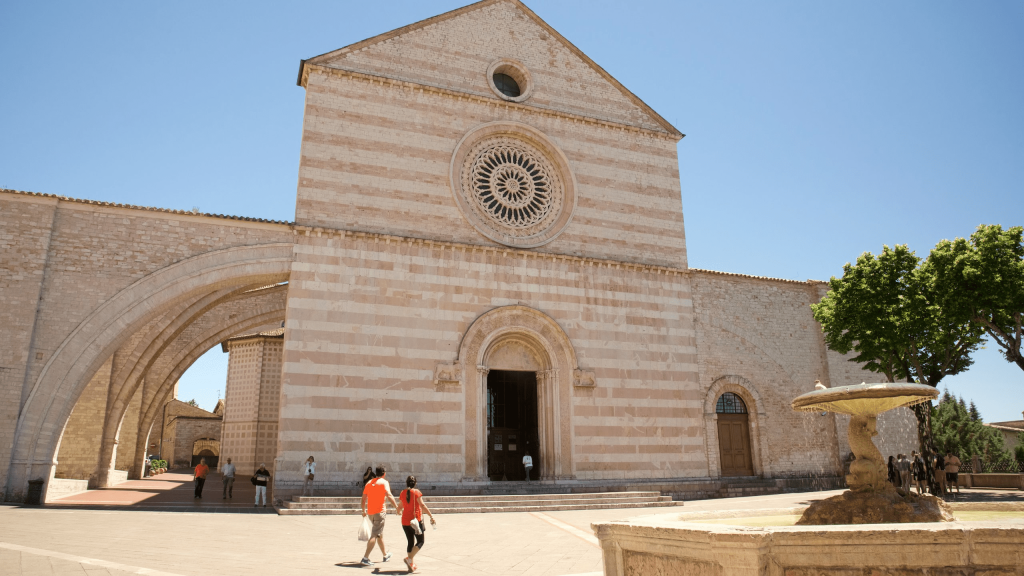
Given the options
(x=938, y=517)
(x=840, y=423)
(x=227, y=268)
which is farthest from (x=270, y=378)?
(x=938, y=517)

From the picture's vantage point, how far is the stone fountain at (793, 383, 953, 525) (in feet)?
23.2

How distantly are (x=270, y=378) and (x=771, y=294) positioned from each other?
70.8 ft

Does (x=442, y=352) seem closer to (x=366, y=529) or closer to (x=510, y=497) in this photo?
(x=510, y=497)

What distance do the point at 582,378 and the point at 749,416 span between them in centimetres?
694

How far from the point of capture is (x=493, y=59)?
2181 centimetres

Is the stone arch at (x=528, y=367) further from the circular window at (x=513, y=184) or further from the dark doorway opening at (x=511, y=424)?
the circular window at (x=513, y=184)

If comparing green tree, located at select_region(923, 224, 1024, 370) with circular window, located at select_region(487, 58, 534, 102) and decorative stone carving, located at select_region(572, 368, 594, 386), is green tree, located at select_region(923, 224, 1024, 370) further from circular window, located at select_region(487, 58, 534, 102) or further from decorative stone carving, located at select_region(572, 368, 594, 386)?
circular window, located at select_region(487, 58, 534, 102)

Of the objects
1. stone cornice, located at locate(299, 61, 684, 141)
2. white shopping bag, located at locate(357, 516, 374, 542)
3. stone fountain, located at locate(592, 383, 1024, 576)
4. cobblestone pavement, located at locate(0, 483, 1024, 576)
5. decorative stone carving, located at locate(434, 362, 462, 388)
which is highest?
stone cornice, located at locate(299, 61, 684, 141)

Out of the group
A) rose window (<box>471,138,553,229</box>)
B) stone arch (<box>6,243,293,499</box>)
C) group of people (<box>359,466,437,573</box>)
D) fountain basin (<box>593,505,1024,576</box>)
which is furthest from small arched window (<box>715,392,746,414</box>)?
fountain basin (<box>593,505,1024,576</box>)

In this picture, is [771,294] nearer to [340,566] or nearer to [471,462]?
[471,462]

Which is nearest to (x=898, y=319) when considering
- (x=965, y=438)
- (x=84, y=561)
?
(x=84, y=561)

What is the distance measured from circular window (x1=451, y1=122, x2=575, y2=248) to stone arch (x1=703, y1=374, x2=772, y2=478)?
7.49m

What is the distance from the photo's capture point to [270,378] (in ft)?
101

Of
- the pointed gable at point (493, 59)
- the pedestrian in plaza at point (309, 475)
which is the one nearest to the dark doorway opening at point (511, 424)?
the pedestrian in plaza at point (309, 475)
